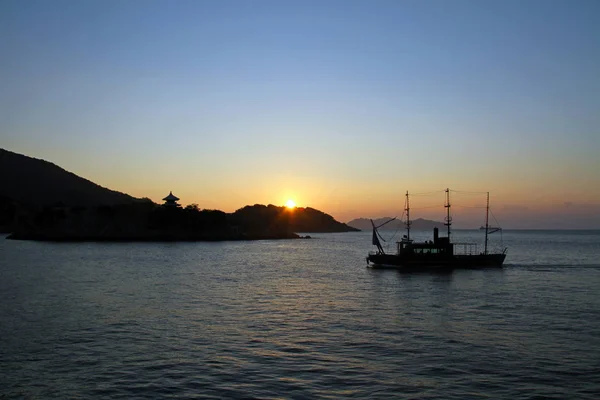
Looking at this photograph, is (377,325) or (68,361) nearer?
(68,361)

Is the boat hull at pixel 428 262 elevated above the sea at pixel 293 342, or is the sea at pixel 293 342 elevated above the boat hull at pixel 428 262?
the boat hull at pixel 428 262

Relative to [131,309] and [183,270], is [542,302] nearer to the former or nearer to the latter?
[131,309]

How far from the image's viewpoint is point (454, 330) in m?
32.9

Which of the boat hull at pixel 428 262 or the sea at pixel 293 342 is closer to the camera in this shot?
the sea at pixel 293 342

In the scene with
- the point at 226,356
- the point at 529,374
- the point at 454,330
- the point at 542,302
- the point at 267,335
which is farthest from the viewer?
the point at 542,302

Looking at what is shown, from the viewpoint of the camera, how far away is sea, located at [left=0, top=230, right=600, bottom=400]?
21250 millimetres

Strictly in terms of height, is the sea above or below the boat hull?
below

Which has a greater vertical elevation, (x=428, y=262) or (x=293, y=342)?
(x=428, y=262)

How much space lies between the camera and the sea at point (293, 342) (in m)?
21.2

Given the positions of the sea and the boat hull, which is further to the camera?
the boat hull

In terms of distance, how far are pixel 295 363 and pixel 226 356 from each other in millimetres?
3583

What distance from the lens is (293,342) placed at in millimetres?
28875

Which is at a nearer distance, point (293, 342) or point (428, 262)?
point (293, 342)

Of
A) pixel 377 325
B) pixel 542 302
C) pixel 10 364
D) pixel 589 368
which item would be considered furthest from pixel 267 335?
pixel 542 302
